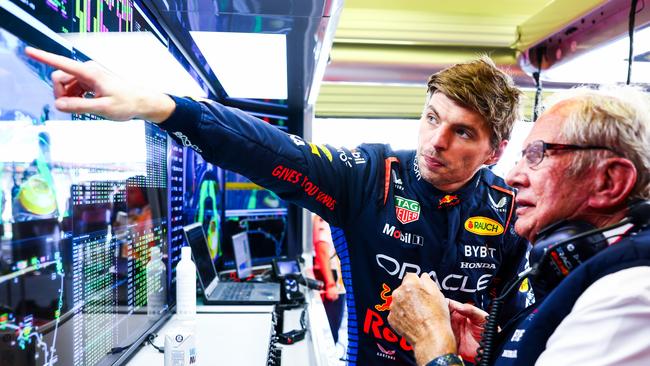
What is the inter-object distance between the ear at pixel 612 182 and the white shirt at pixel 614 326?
20 centimetres

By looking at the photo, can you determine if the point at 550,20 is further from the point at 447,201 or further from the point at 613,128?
the point at 613,128

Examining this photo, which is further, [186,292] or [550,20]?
[550,20]

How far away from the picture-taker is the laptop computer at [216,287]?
6.31 ft

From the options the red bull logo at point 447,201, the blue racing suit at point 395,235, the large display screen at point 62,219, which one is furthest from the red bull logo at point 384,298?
the large display screen at point 62,219

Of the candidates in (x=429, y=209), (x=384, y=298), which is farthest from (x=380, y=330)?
(x=429, y=209)

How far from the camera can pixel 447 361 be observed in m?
0.92

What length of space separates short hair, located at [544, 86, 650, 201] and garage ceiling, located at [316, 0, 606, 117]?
7.51ft

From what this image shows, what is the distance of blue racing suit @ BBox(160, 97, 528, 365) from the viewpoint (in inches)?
49.9

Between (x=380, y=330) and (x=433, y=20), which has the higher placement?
(x=433, y=20)

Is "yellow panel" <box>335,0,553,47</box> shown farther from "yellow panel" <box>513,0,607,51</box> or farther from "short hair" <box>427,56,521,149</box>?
"short hair" <box>427,56,521,149</box>

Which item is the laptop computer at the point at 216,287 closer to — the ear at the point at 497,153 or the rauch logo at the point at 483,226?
the rauch logo at the point at 483,226

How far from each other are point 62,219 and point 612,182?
106 centimetres

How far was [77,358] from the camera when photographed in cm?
91

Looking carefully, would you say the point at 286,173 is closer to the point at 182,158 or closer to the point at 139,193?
the point at 139,193
